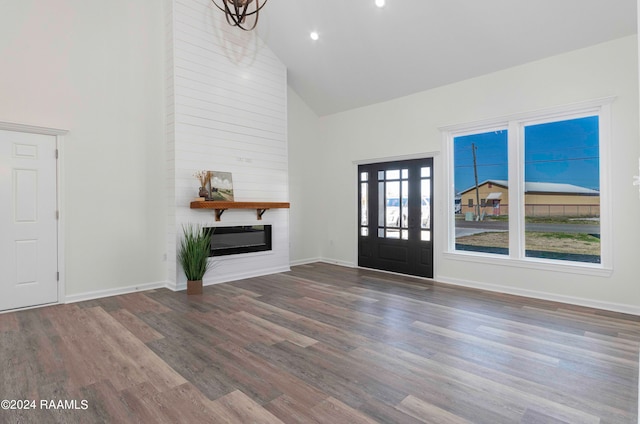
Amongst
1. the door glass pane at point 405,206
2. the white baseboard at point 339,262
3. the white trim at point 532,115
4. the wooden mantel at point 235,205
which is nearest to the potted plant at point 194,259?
the wooden mantel at point 235,205

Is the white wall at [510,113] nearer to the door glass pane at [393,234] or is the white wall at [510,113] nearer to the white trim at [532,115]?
the white trim at [532,115]

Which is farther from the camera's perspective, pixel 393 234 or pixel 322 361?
pixel 393 234

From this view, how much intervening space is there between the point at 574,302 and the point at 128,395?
4744mm

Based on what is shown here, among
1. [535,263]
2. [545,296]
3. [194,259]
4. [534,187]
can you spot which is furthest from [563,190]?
[194,259]

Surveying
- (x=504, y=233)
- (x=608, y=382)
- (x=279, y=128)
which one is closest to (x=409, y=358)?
(x=608, y=382)

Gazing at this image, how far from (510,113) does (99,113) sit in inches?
216

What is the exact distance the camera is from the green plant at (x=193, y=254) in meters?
4.86

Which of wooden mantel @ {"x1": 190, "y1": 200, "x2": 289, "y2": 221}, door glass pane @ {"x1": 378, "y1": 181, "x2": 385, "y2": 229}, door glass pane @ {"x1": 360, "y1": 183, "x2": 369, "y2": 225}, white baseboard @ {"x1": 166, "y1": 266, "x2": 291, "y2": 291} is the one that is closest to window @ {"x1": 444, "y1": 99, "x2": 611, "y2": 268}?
door glass pane @ {"x1": 378, "y1": 181, "x2": 385, "y2": 229}

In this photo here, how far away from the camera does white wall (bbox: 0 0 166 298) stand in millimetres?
4164

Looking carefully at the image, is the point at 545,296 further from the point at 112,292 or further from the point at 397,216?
the point at 112,292

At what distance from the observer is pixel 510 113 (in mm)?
4777

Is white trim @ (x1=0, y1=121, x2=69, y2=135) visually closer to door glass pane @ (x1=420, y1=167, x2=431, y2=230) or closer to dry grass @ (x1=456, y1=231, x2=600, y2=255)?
door glass pane @ (x1=420, y1=167, x2=431, y2=230)

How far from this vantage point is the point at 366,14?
16.0ft

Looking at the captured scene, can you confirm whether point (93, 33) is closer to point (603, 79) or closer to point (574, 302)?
point (603, 79)
